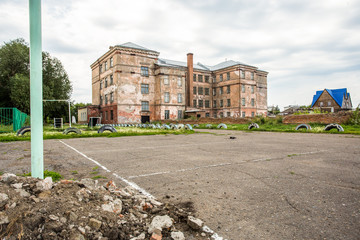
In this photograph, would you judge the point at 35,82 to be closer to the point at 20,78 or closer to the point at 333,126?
the point at 333,126

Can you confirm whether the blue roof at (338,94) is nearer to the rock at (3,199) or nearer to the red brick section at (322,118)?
the red brick section at (322,118)

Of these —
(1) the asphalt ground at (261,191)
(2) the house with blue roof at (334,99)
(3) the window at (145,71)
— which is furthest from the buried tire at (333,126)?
(2) the house with blue roof at (334,99)

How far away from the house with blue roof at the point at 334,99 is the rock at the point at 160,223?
2372 inches

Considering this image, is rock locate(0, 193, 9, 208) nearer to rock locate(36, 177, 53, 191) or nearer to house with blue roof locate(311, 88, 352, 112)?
rock locate(36, 177, 53, 191)

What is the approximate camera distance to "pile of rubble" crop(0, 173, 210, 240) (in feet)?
5.99

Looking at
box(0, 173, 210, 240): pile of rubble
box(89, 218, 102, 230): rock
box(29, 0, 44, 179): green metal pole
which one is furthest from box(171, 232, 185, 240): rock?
Answer: box(29, 0, 44, 179): green metal pole

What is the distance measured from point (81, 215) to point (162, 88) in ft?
116

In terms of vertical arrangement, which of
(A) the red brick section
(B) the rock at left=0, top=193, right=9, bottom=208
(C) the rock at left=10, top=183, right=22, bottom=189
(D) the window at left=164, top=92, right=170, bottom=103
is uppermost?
(D) the window at left=164, top=92, right=170, bottom=103

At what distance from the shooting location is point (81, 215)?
2002 mm

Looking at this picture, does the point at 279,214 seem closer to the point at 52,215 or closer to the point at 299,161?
the point at 52,215

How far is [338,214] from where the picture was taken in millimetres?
2326

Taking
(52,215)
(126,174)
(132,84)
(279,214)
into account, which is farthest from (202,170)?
(132,84)

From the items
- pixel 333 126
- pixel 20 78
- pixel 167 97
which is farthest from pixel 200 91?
pixel 333 126

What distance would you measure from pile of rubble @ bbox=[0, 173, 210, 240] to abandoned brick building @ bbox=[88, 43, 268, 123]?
3185 centimetres
